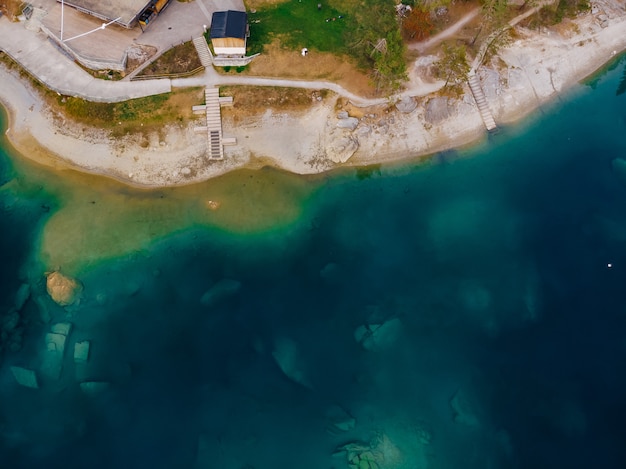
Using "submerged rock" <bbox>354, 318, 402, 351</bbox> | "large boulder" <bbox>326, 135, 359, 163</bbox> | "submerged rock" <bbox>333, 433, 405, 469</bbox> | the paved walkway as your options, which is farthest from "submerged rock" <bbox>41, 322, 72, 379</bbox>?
"large boulder" <bbox>326, 135, 359, 163</bbox>

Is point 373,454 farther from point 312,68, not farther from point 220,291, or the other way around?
point 312,68

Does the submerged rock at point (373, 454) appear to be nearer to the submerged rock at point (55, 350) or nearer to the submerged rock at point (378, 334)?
the submerged rock at point (378, 334)

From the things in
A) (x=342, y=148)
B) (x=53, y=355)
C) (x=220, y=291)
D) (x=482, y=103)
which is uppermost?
(x=482, y=103)

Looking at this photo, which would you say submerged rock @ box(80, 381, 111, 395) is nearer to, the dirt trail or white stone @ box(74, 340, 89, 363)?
white stone @ box(74, 340, 89, 363)

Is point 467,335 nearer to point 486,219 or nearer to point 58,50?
point 486,219

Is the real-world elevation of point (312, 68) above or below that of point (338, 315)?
above

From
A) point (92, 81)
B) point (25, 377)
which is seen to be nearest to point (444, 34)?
point (92, 81)

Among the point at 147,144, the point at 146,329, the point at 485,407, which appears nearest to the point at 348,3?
the point at 147,144

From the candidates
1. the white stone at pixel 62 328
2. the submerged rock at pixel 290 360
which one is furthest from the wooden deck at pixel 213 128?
the white stone at pixel 62 328
